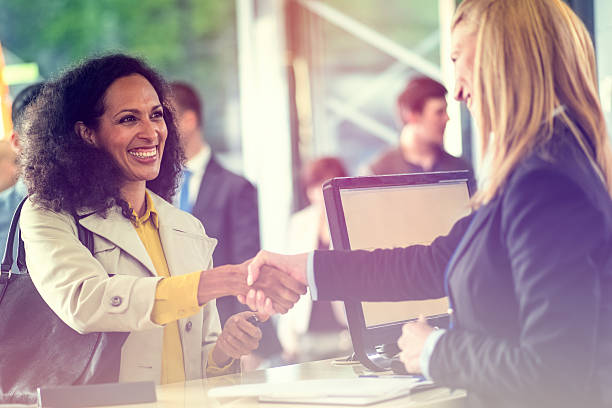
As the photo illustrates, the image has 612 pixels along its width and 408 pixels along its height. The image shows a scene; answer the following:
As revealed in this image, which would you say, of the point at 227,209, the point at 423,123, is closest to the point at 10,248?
the point at 227,209

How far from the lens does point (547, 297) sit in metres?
1.23

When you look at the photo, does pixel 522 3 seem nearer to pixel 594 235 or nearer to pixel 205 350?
pixel 594 235

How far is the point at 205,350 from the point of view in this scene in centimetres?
204

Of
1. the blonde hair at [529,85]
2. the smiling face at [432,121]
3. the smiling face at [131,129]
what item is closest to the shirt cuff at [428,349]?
the blonde hair at [529,85]

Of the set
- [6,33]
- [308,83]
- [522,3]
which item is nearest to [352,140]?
[308,83]

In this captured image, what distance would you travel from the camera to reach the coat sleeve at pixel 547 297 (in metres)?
1.23

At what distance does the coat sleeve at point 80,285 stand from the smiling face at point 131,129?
240mm

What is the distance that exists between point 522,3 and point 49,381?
1.18m

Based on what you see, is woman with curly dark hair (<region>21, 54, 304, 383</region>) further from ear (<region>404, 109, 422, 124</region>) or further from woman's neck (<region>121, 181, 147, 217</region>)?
ear (<region>404, 109, 422, 124</region>)

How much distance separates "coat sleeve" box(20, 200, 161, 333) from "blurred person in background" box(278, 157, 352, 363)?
8.47ft

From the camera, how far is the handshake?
1970 millimetres

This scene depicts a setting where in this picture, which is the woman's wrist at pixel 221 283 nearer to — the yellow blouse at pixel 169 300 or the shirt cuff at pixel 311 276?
the yellow blouse at pixel 169 300

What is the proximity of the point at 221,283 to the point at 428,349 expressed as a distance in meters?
0.62

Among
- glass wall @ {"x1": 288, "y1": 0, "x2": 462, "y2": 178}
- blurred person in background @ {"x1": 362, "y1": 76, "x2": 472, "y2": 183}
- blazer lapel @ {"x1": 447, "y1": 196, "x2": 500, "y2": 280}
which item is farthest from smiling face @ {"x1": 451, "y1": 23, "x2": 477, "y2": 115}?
glass wall @ {"x1": 288, "y1": 0, "x2": 462, "y2": 178}
